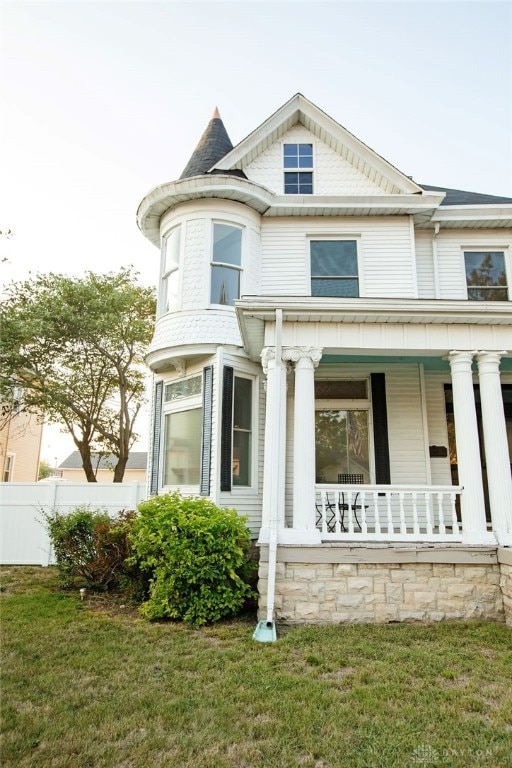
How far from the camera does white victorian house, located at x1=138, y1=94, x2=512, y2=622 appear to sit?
18.0 ft

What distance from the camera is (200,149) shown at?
9570 millimetres

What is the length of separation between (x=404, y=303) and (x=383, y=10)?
6061mm

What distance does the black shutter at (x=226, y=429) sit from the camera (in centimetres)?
727

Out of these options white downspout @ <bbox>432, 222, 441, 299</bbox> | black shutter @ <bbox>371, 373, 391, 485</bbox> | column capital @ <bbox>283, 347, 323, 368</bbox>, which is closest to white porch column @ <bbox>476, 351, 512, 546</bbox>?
black shutter @ <bbox>371, 373, 391, 485</bbox>

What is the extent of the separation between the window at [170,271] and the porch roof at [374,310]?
120 inches

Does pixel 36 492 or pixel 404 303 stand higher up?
pixel 404 303

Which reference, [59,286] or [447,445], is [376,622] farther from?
[59,286]

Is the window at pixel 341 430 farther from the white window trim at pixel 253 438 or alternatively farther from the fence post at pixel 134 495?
the fence post at pixel 134 495

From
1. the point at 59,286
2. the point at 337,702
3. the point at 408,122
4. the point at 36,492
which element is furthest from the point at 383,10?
the point at 36,492

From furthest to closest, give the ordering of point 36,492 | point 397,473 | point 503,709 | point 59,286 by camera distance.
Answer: point 59,286, point 36,492, point 397,473, point 503,709

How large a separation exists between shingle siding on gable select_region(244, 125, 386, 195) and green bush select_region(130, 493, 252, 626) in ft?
21.5

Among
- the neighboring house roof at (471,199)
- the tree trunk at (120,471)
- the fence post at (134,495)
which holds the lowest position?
the fence post at (134,495)

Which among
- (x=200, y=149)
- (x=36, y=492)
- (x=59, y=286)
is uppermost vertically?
(x=200, y=149)

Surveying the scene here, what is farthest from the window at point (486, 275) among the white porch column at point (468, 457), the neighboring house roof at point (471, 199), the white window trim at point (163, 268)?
the white window trim at point (163, 268)
